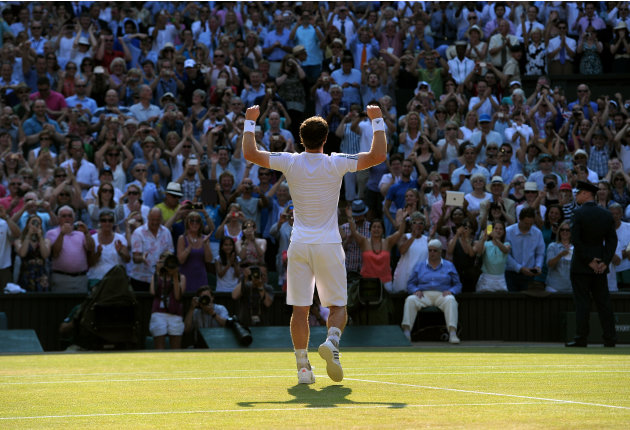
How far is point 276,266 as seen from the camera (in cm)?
1850

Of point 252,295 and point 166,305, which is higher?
point 252,295

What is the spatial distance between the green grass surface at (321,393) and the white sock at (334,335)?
0.36m

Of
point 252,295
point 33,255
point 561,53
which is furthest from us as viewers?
point 561,53

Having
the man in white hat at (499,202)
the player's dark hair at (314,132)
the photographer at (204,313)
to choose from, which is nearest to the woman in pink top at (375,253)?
the man in white hat at (499,202)

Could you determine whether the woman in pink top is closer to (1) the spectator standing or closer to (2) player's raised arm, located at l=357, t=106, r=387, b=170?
(1) the spectator standing

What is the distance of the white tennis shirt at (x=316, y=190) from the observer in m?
8.62

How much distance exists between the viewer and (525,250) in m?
18.3

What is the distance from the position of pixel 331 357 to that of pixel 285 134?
42.2ft

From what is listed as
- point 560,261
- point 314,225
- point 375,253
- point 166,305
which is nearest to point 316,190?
point 314,225

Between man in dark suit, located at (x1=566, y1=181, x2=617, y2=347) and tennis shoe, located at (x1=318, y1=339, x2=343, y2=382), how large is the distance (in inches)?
315

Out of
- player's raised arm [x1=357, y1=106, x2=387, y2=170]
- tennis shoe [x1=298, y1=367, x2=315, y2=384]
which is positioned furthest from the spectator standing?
player's raised arm [x1=357, y1=106, x2=387, y2=170]

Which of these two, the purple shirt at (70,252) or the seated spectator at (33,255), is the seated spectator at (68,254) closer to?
the purple shirt at (70,252)

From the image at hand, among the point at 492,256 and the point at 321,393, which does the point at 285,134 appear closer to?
the point at 492,256

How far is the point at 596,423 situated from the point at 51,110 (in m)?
16.9
